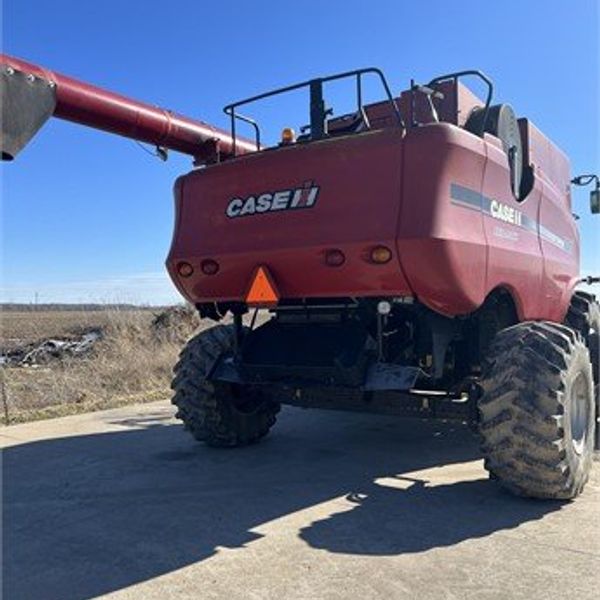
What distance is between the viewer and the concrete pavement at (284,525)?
3.56m

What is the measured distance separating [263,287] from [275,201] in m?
0.63

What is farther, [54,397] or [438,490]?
[54,397]

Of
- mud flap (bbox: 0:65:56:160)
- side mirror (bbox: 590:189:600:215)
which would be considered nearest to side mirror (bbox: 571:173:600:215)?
side mirror (bbox: 590:189:600:215)

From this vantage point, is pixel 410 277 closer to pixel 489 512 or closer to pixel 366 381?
pixel 366 381

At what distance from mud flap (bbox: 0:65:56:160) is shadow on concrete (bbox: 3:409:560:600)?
2402mm

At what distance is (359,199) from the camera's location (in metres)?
4.88

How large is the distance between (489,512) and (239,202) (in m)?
2.81

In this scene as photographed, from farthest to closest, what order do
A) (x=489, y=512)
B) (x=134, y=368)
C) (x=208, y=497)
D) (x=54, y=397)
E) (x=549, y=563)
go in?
(x=134, y=368), (x=54, y=397), (x=208, y=497), (x=489, y=512), (x=549, y=563)

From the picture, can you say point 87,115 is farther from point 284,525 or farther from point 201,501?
point 284,525

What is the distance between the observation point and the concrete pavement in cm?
356

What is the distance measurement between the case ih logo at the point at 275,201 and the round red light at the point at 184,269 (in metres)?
0.56

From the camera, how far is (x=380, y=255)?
477 centimetres

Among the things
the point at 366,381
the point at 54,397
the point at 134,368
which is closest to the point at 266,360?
the point at 366,381

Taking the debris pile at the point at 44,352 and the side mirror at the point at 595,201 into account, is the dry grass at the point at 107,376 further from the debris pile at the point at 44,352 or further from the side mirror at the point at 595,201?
the side mirror at the point at 595,201
